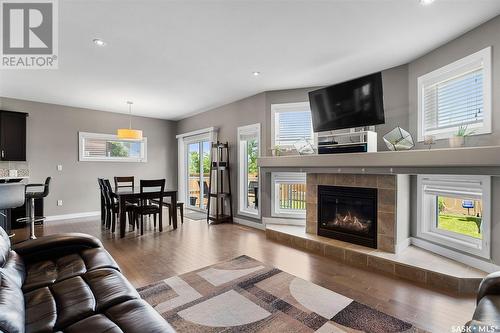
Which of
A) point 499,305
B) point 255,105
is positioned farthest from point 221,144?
point 499,305

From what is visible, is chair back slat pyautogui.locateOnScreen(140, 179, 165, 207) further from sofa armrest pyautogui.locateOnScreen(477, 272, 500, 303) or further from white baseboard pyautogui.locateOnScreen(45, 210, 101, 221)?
sofa armrest pyautogui.locateOnScreen(477, 272, 500, 303)

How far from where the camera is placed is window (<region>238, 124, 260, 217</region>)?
502 cm

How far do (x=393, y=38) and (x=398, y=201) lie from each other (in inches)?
74.3

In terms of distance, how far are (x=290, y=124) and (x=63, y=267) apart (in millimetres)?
3806

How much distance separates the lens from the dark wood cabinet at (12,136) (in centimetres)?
470

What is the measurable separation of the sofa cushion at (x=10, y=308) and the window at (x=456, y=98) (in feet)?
12.2

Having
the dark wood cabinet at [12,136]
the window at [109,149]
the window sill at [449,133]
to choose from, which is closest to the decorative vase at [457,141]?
the window sill at [449,133]

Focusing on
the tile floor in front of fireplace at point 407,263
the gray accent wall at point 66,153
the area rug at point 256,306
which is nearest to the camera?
the area rug at point 256,306

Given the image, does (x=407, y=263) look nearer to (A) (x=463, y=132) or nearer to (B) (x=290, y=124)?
(A) (x=463, y=132)

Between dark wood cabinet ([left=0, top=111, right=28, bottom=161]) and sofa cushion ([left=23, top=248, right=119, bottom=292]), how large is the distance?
4.31 m

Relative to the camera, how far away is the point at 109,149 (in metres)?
6.25

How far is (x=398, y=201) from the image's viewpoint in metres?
3.01

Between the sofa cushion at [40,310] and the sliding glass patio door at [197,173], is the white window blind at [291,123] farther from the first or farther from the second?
the sofa cushion at [40,310]

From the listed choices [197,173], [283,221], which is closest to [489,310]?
[283,221]
